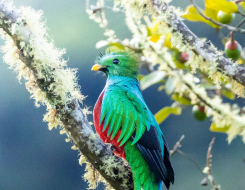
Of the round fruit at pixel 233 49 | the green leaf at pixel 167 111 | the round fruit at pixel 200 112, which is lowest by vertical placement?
the round fruit at pixel 200 112

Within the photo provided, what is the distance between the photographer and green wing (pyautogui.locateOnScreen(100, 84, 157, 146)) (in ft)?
3.72

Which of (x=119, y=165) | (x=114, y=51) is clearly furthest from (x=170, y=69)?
(x=114, y=51)

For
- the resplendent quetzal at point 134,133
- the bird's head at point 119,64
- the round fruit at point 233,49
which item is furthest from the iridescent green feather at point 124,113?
the round fruit at point 233,49

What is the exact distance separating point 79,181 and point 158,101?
1148 mm

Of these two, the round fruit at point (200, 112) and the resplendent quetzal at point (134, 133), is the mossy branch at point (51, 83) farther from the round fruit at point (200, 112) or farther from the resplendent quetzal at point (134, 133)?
the round fruit at point (200, 112)

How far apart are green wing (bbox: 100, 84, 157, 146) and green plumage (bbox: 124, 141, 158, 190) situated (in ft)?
0.14

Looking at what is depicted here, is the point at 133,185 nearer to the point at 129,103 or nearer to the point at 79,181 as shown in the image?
the point at 129,103

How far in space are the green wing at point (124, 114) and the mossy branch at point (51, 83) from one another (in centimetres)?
10

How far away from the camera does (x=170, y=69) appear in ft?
1.54

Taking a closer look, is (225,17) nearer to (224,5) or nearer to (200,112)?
(224,5)

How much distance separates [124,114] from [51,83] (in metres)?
0.33

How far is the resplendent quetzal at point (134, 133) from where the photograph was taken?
1107 mm

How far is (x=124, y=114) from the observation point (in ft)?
3.81

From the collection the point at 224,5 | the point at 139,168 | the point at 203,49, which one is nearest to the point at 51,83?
the point at 139,168
